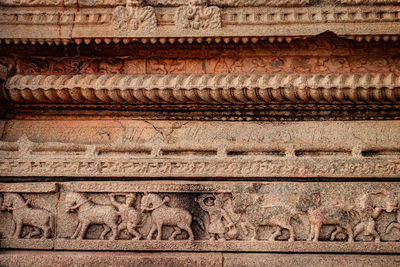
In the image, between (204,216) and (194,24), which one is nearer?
(204,216)

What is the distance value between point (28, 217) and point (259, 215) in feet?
7.73

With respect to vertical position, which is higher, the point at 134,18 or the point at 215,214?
the point at 134,18

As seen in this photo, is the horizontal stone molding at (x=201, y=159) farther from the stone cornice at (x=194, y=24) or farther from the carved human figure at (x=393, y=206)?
the stone cornice at (x=194, y=24)

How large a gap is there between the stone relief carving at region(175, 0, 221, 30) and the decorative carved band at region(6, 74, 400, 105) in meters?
0.53

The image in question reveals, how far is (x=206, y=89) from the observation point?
467 centimetres

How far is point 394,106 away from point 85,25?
343 cm

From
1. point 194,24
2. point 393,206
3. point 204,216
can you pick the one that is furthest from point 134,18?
point 393,206

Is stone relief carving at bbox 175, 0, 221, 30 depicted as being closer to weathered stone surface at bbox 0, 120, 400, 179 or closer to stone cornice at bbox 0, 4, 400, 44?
stone cornice at bbox 0, 4, 400, 44

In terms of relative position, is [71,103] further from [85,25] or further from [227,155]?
[227,155]

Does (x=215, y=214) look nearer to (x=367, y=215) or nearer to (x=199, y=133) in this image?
(x=199, y=133)

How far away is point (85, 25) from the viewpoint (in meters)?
4.86

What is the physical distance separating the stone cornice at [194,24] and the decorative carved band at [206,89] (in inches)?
16.1

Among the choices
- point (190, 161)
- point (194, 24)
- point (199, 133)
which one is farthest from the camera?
point (199, 133)

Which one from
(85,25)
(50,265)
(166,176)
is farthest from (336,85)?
(50,265)
